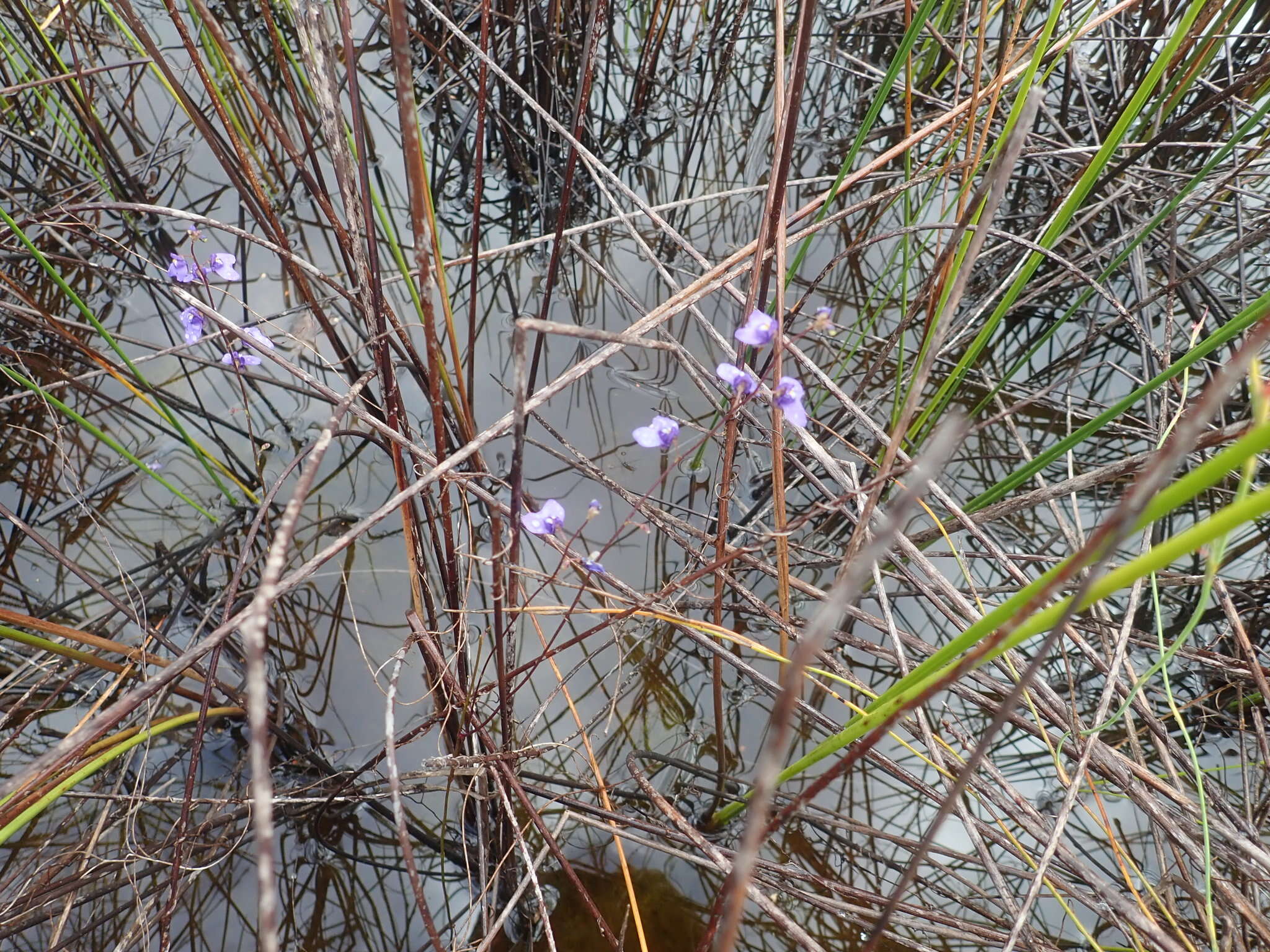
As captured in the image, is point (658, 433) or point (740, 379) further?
point (658, 433)

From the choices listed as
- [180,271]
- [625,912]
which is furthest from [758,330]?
[625,912]

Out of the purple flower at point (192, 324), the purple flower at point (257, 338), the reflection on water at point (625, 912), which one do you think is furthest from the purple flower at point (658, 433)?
the reflection on water at point (625, 912)

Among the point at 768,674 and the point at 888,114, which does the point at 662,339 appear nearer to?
the point at 768,674

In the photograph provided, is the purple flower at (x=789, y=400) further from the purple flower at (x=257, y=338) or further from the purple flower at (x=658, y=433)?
the purple flower at (x=257, y=338)

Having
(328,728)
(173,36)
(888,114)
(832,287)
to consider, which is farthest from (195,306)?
(888,114)

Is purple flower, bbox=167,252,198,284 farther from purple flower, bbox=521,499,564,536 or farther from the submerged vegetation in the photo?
purple flower, bbox=521,499,564,536

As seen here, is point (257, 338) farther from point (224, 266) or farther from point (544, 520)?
point (544, 520)
